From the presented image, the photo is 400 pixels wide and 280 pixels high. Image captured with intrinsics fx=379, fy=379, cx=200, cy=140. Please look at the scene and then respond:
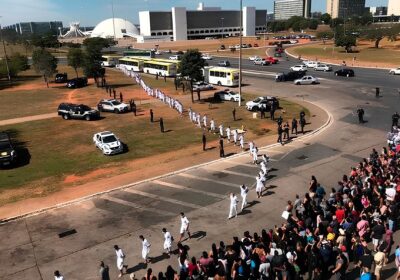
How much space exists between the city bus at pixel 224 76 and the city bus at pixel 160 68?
9.62 metres

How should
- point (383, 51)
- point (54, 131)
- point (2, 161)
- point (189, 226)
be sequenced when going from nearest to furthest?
point (189, 226) → point (2, 161) → point (54, 131) → point (383, 51)

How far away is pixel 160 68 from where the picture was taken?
6781cm

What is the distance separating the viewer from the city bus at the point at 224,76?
54.0 m

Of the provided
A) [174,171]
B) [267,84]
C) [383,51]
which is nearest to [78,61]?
[267,84]

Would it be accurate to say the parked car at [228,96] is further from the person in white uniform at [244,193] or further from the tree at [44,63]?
the tree at [44,63]

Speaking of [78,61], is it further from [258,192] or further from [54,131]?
[258,192]

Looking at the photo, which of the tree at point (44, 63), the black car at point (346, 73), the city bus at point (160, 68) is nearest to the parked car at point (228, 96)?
the city bus at point (160, 68)

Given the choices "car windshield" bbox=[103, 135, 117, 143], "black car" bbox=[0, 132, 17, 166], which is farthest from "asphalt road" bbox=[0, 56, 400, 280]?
"black car" bbox=[0, 132, 17, 166]

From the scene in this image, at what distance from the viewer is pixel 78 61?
66.4m

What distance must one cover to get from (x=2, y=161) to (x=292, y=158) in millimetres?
19611

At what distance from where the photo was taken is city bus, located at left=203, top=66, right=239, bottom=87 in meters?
54.0

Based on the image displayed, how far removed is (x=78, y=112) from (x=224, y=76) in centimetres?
2407

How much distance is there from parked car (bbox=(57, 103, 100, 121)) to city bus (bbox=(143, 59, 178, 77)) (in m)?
29.7

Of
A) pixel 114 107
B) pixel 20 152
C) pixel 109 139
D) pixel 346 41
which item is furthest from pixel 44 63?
pixel 346 41
